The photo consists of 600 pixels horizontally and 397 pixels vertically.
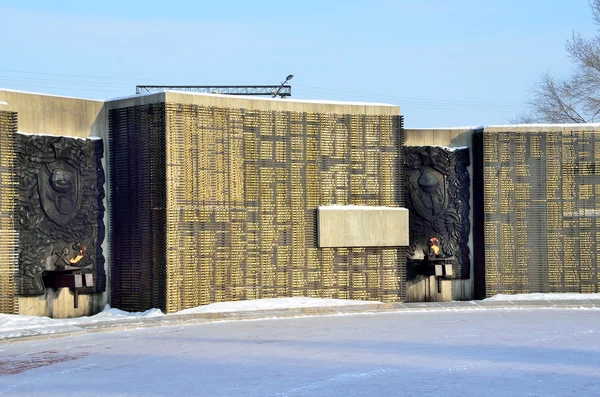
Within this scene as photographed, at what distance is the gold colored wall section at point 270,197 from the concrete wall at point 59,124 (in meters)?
1.68

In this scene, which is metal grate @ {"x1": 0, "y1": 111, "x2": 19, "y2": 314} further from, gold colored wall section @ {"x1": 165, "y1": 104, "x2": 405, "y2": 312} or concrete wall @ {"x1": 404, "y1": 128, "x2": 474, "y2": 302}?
concrete wall @ {"x1": 404, "y1": 128, "x2": 474, "y2": 302}

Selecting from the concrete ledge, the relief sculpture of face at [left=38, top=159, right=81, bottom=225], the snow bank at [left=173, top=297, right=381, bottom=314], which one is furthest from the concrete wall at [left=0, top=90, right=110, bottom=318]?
the concrete ledge

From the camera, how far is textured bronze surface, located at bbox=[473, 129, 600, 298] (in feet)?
79.2

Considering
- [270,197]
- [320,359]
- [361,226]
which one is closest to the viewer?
[320,359]

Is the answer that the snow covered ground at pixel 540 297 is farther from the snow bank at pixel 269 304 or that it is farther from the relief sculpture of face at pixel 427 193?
the snow bank at pixel 269 304

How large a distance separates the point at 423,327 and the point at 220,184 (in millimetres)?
5904

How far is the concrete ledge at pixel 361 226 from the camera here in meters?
22.5

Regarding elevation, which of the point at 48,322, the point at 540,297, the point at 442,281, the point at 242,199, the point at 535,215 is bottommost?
the point at 540,297

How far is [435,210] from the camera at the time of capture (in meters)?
24.2

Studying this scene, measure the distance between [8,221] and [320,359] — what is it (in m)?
8.29

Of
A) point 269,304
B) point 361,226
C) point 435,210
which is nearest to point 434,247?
point 435,210

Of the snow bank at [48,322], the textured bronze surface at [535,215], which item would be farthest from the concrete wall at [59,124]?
the textured bronze surface at [535,215]

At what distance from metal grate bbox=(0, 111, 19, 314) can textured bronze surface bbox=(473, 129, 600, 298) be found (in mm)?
11504

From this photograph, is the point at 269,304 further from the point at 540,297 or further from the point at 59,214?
the point at 540,297
